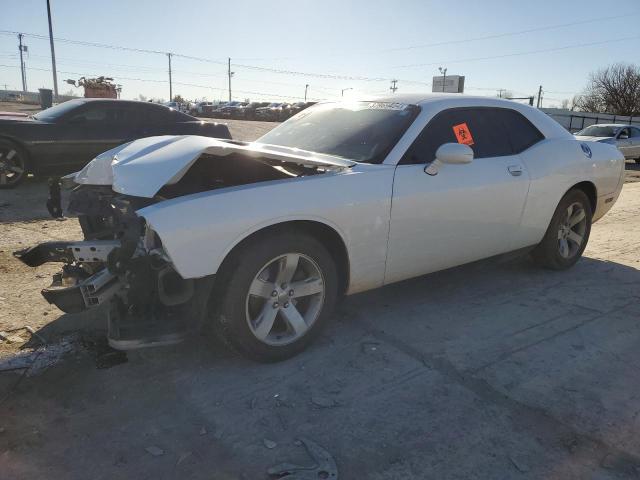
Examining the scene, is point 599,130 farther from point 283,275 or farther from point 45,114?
point 283,275

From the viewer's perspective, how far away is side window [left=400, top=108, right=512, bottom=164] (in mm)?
3574

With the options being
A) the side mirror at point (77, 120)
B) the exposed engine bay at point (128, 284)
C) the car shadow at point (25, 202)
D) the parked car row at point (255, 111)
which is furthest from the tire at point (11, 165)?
the parked car row at point (255, 111)

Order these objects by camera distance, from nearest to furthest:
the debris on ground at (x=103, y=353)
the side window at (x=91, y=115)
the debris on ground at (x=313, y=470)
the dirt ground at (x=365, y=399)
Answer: the debris on ground at (x=313, y=470), the dirt ground at (x=365, y=399), the debris on ground at (x=103, y=353), the side window at (x=91, y=115)

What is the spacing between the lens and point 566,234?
195 inches

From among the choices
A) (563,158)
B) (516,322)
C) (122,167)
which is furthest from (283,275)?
(563,158)

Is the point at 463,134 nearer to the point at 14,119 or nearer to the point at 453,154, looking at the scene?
the point at 453,154

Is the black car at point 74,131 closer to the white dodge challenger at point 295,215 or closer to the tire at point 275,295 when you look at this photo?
the white dodge challenger at point 295,215

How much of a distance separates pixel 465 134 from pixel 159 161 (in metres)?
2.26

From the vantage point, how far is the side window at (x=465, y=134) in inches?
141

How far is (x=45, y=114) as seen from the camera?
27.1 ft

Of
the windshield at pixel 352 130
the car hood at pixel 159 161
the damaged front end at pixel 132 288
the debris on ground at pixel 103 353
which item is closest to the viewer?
the damaged front end at pixel 132 288

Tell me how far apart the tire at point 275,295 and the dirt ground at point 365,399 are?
15 cm

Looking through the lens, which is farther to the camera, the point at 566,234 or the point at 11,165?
the point at 11,165

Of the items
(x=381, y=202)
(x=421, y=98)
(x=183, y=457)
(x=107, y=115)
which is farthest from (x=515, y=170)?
(x=107, y=115)
